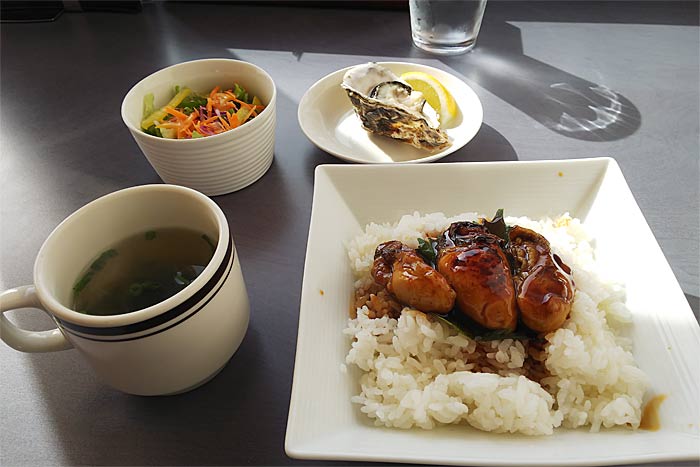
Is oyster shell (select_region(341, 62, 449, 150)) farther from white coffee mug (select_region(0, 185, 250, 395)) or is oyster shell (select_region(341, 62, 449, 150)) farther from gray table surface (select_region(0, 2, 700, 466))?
white coffee mug (select_region(0, 185, 250, 395))

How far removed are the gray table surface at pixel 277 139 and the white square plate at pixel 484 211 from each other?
15 centimetres

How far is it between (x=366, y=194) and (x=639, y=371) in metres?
0.63

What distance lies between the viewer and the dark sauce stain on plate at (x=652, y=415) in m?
0.82

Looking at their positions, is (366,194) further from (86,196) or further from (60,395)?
(86,196)

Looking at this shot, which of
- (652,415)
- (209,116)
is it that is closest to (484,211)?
(652,415)

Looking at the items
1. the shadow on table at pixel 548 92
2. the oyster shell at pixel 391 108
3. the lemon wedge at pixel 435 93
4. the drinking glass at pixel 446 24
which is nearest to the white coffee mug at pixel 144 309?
the oyster shell at pixel 391 108

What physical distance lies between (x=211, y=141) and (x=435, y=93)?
2.29 feet

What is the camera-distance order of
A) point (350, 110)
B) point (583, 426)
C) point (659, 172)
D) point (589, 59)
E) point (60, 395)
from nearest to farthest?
point (583, 426) < point (60, 395) < point (659, 172) < point (350, 110) < point (589, 59)

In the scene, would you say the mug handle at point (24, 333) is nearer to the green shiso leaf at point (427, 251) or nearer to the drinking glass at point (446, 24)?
the green shiso leaf at point (427, 251)

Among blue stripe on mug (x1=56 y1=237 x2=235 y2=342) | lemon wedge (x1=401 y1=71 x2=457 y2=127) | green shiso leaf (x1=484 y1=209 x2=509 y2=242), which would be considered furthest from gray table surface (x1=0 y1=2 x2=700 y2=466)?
green shiso leaf (x1=484 y1=209 x2=509 y2=242)

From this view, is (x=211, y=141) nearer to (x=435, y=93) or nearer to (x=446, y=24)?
(x=435, y=93)

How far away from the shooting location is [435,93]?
5.32 ft

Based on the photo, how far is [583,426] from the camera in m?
0.86

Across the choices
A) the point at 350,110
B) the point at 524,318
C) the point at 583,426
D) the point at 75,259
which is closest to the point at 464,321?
the point at 524,318
